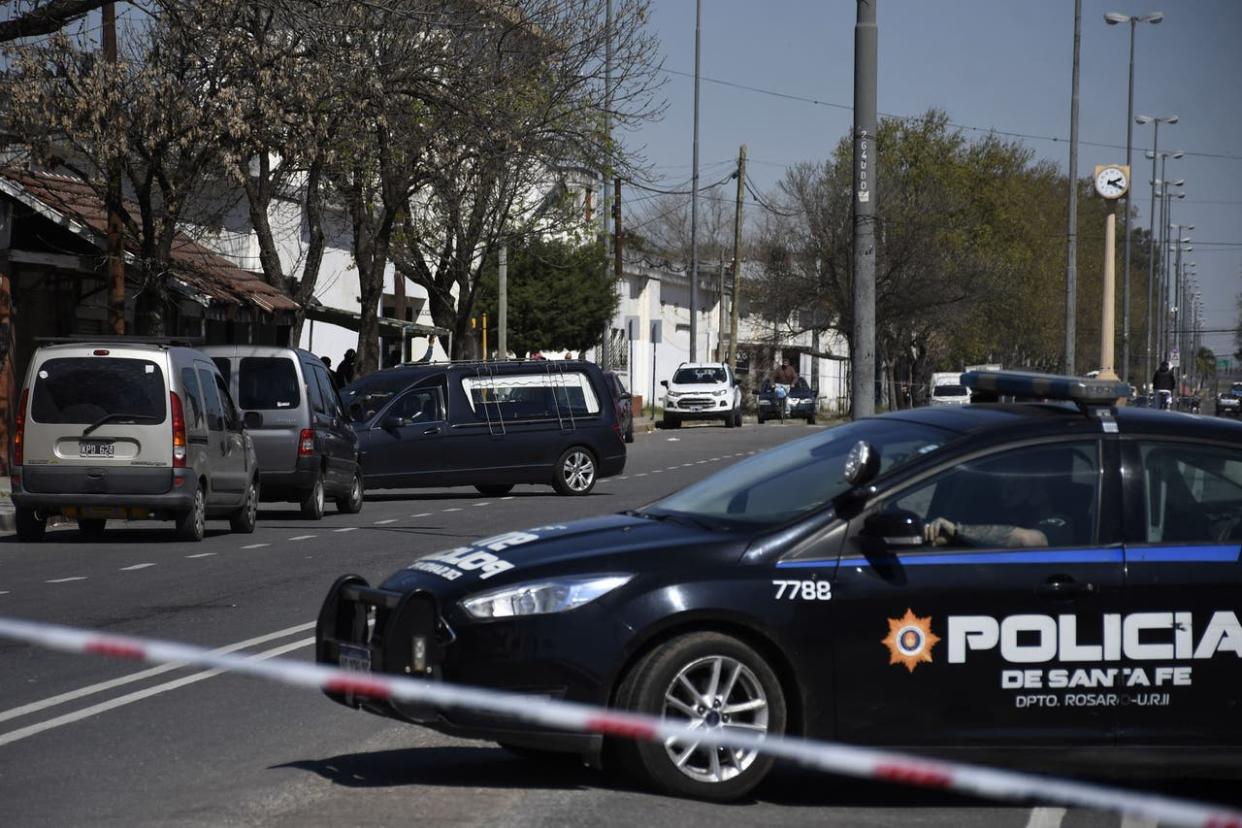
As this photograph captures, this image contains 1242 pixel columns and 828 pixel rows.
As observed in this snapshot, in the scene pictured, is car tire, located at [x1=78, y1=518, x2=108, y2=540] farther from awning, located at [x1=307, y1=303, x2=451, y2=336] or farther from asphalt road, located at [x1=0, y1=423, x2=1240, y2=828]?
awning, located at [x1=307, y1=303, x2=451, y2=336]

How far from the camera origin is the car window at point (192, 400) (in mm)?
16594

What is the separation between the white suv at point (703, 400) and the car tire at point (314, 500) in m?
31.8

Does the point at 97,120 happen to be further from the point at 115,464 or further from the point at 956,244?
the point at 956,244

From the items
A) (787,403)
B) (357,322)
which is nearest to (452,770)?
(357,322)

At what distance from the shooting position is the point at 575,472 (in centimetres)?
2431

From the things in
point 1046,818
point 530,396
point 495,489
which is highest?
point 530,396

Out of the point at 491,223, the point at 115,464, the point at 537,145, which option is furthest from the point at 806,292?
the point at 115,464

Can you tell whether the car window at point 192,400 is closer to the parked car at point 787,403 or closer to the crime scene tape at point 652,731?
the crime scene tape at point 652,731

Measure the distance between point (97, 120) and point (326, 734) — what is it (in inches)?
599

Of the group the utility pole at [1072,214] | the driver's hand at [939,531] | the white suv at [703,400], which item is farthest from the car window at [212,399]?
the white suv at [703,400]

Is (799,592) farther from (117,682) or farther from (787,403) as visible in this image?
(787,403)

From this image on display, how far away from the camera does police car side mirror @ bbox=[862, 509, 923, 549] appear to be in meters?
6.35

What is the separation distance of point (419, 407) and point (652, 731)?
18280 millimetres

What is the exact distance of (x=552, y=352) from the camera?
2245 inches
